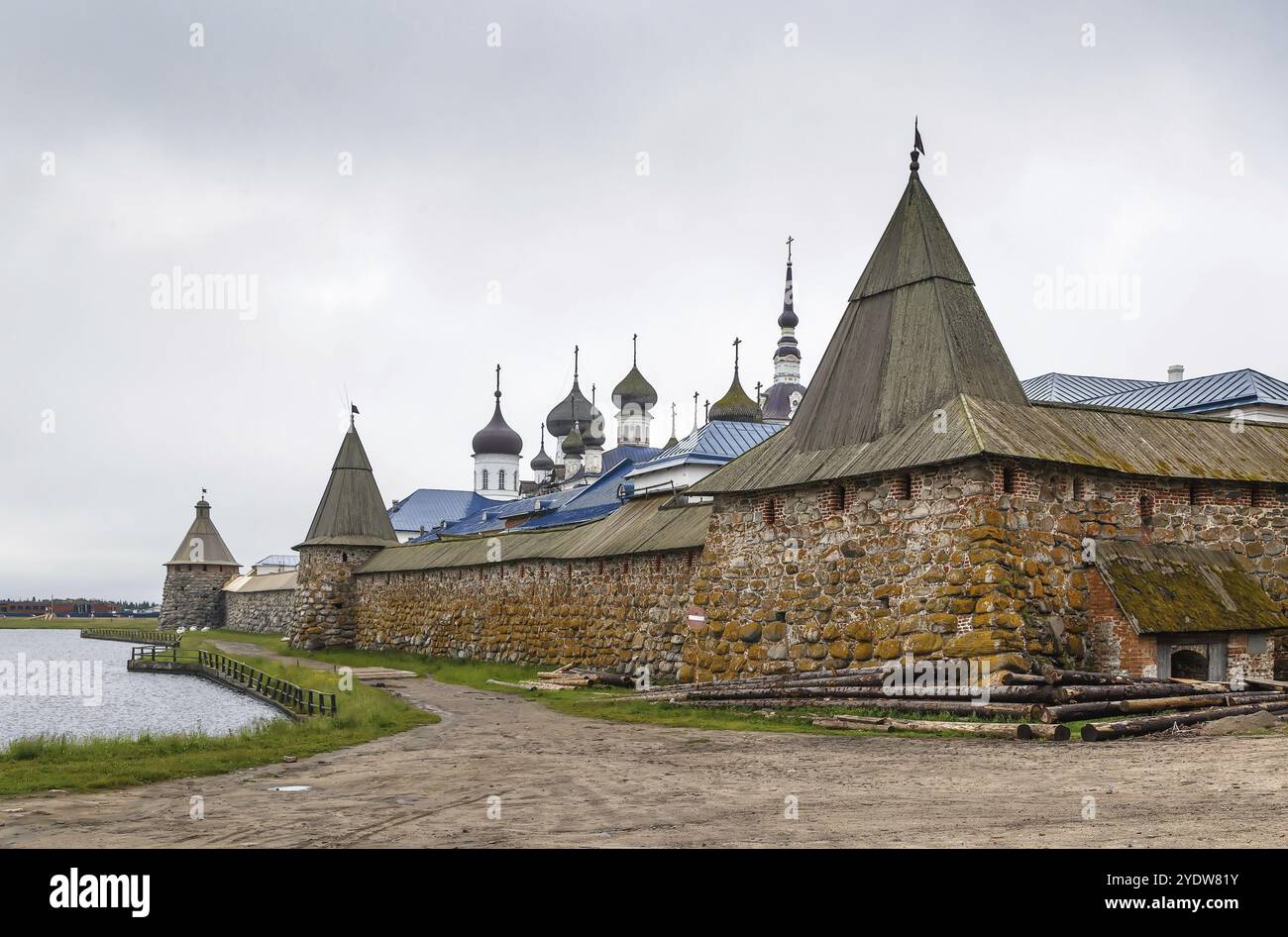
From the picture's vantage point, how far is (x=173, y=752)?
13742 millimetres

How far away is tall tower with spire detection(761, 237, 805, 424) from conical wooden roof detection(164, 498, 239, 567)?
35396 mm

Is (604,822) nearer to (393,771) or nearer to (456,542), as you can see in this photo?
(393,771)

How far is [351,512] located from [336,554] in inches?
63.6

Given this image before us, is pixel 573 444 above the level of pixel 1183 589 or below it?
above

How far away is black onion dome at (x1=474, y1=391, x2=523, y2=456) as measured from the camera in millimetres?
85750

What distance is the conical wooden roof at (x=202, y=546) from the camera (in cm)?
7256

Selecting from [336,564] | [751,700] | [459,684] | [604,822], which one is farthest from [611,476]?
[604,822]

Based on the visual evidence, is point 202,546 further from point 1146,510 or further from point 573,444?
point 1146,510

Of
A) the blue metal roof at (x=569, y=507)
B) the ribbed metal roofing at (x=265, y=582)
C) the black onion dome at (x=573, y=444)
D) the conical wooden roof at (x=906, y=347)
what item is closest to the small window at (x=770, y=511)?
the conical wooden roof at (x=906, y=347)

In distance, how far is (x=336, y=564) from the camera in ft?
137

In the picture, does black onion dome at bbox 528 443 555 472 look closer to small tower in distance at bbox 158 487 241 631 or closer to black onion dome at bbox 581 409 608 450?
black onion dome at bbox 581 409 608 450

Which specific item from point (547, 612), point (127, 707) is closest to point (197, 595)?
point (127, 707)

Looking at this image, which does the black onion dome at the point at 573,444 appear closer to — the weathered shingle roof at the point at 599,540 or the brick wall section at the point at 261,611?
the brick wall section at the point at 261,611
